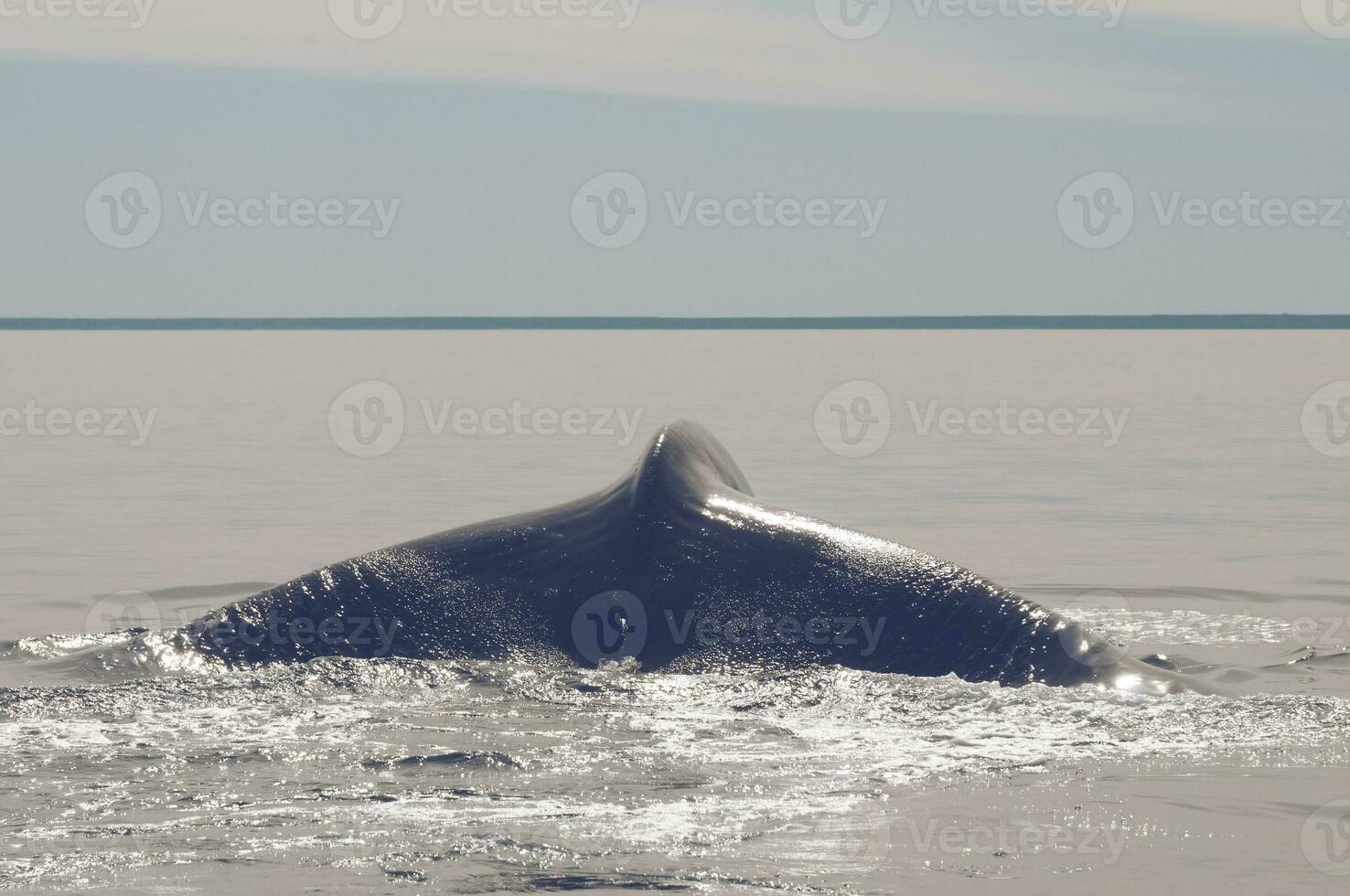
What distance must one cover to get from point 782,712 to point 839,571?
71cm

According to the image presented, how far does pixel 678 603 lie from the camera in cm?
760

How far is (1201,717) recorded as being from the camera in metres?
7.55

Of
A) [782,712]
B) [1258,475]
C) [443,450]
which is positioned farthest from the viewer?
[443,450]

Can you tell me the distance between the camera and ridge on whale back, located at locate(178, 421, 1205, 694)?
760 centimetres

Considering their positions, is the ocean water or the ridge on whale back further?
the ridge on whale back

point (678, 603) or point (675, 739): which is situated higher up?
point (678, 603)

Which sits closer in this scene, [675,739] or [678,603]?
[675,739]

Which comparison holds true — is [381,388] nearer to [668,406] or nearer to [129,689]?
[668,406]

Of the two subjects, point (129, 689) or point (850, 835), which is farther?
point (129, 689)

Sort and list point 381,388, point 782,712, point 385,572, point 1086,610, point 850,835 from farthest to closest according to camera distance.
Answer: point 381,388
point 1086,610
point 385,572
point 782,712
point 850,835

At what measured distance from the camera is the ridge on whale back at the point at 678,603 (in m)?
7.60

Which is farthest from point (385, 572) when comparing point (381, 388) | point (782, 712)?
point (381, 388)

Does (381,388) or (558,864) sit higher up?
(381,388)

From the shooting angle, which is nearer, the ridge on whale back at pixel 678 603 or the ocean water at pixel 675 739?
the ocean water at pixel 675 739
